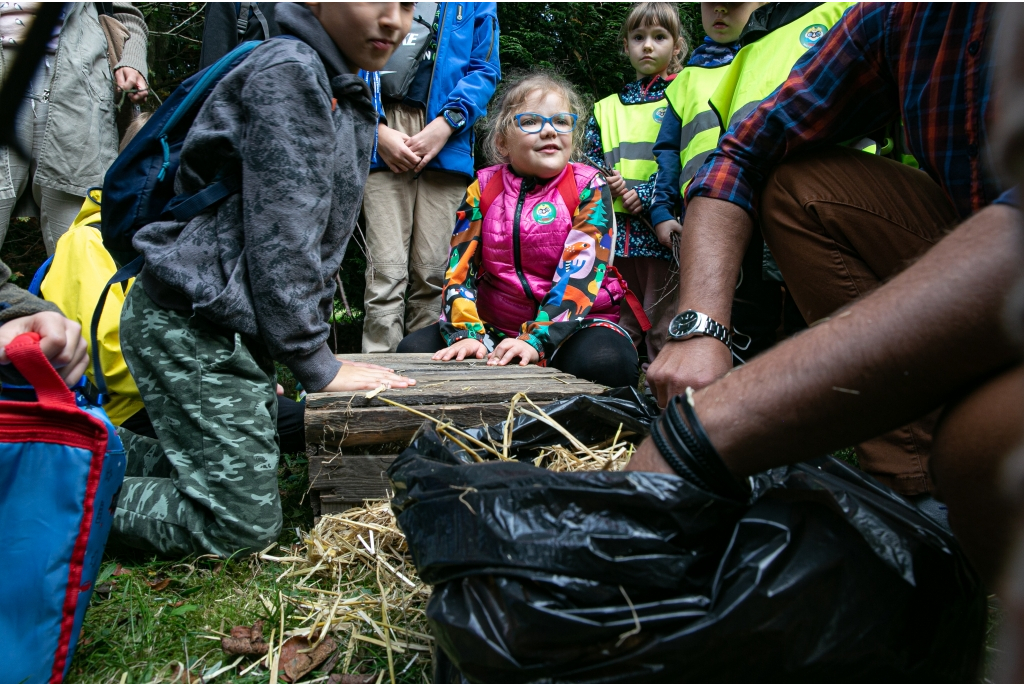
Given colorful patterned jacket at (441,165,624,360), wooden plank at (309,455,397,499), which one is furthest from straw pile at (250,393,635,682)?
colorful patterned jacket at (441,165,624,360)

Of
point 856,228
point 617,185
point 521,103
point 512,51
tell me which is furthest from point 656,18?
point 856,228

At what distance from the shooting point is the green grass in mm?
1399

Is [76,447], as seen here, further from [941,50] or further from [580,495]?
[941,50]

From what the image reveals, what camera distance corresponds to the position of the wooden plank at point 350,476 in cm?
206

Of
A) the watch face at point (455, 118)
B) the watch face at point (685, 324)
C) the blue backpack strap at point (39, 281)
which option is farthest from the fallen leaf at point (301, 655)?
the watch face at point (455, 118)

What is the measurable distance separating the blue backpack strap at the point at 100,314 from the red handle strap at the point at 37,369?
718mm

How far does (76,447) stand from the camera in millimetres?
1391

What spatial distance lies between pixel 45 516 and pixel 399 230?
2598mm

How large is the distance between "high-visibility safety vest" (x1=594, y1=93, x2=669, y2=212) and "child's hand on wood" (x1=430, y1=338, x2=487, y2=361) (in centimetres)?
159

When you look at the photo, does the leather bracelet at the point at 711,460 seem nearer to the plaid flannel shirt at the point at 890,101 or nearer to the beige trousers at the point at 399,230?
the plaid flannel shirt at the point at 890,101

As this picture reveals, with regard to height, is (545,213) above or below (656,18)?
below

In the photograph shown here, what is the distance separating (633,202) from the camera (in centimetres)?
390

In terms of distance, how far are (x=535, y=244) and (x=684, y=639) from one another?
2599 mm

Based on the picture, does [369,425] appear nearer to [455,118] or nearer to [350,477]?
[350,477]
